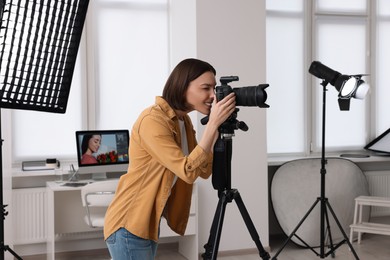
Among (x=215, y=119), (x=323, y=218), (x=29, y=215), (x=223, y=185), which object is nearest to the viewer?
(x=215, y=119)

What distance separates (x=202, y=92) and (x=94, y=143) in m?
2.62

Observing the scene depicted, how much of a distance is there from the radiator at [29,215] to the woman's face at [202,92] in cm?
278

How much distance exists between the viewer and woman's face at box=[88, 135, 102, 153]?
3946 millimetres

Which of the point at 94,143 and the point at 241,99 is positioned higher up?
the point at 241,99

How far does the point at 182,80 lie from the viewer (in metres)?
1.45

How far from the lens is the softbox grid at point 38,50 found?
2.41ft

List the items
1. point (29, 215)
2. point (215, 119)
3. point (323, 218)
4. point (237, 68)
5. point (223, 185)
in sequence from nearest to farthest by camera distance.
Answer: point (215, 119) → point (223, 185) → point (323, 218) → point (29, 215) → point (237, 68)

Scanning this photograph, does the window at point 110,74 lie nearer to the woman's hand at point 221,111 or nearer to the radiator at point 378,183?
the radiator at point 378,183

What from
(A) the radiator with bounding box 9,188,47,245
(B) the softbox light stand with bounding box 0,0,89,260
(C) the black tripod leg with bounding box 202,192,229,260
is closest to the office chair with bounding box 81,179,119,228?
(A) the radiator with bounding box 9,188,47,245

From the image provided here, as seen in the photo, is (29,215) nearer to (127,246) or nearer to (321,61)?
(127,246)

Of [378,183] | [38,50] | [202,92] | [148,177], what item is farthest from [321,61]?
[38,50]

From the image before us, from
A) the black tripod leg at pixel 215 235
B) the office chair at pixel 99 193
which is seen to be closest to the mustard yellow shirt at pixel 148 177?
the black tripod leg at pixel 215 235

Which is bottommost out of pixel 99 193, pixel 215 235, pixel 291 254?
pixel 291 254

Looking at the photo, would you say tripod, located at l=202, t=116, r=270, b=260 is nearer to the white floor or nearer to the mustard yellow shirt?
the mustard yellow shirt
